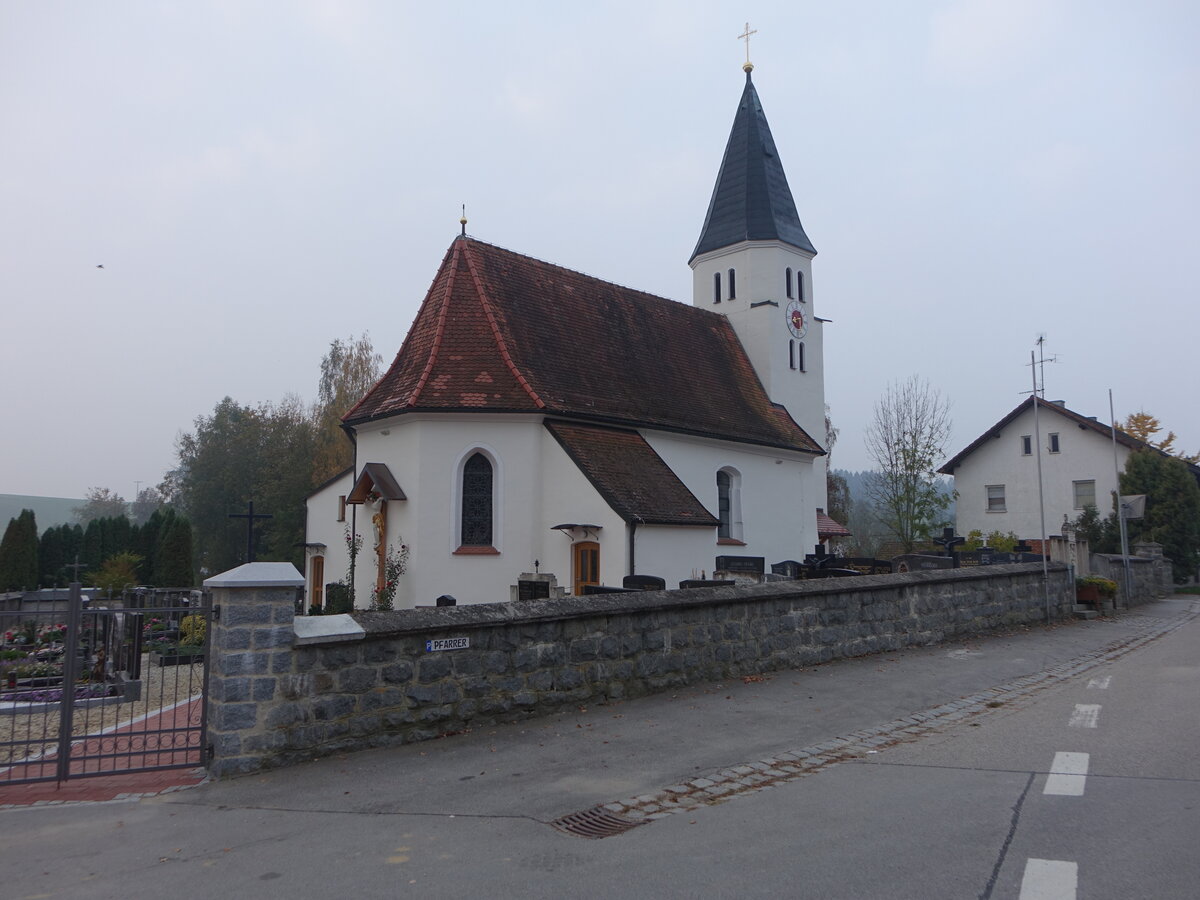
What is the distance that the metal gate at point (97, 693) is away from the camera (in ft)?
23.5

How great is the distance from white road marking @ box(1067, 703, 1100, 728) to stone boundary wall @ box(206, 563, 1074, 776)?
3.42 meters

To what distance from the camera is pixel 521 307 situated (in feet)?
76.0

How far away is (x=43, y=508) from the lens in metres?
159

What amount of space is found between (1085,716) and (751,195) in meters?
26.9

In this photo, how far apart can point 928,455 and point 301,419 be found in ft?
121

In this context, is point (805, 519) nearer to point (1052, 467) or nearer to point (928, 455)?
point (928, 455)

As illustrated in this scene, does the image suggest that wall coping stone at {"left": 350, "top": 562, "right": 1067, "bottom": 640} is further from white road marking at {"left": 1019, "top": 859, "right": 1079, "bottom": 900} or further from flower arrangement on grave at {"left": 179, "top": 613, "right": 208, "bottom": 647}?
flower arrangement on grave at {"left": 179, "top": 613, "right": 208, "bottom": 647}

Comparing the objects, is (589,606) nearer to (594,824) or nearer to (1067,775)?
(594,824)

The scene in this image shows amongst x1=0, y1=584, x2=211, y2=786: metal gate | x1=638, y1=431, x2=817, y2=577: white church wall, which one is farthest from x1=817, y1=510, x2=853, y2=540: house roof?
x1=0, y1=584, x2=211, y2=786: metal gate

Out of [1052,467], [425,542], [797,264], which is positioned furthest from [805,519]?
[1052,467]

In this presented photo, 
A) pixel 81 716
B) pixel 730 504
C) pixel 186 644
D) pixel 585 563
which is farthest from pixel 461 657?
pixel 730 504

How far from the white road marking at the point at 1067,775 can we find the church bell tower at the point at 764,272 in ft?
79.3

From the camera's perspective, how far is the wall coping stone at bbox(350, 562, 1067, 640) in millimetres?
7855

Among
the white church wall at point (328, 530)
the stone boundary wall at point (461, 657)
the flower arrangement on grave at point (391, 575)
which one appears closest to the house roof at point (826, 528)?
the white church wall at point (328, 530)
